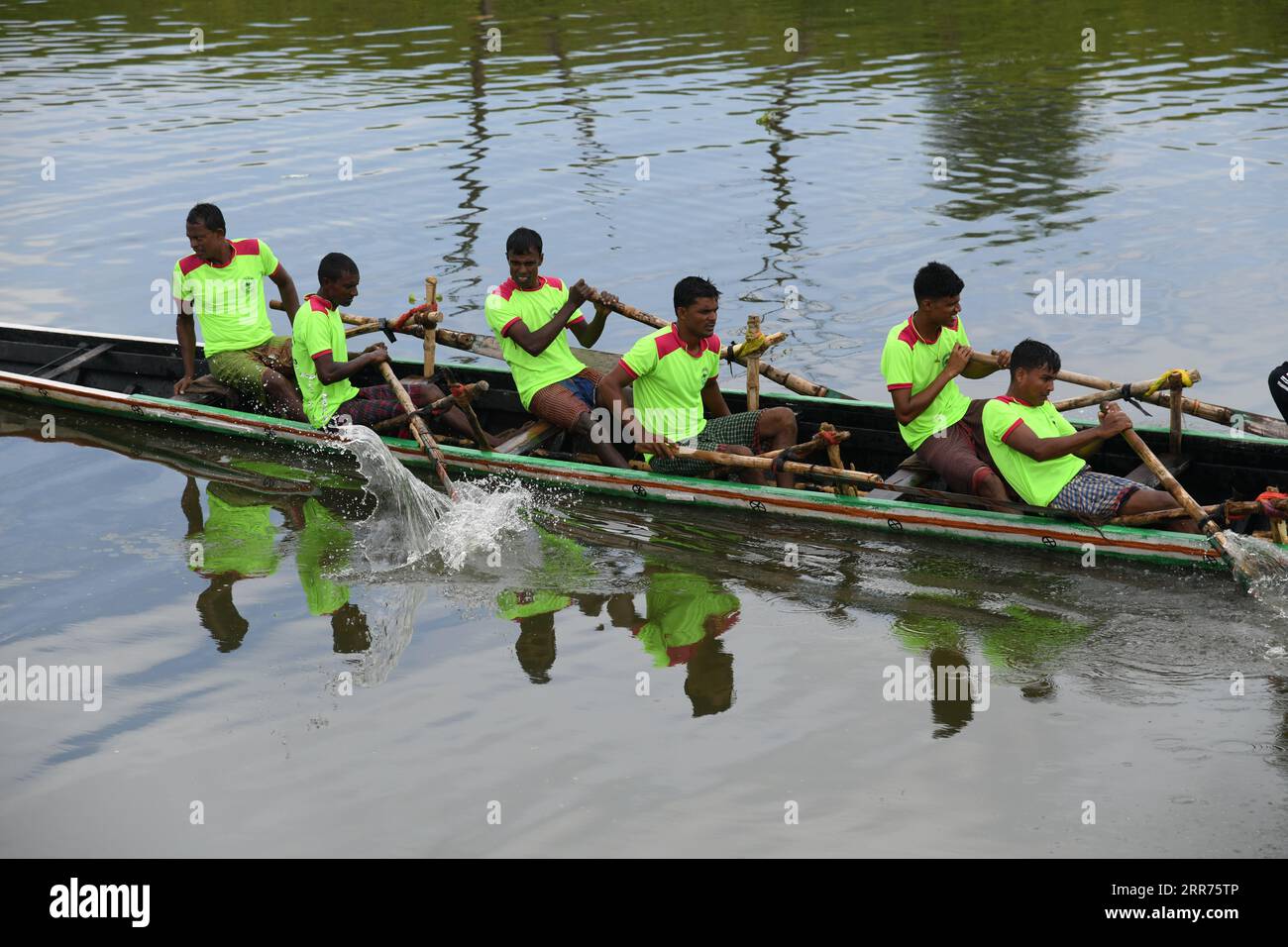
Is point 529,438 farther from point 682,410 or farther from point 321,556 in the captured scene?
point 321,556

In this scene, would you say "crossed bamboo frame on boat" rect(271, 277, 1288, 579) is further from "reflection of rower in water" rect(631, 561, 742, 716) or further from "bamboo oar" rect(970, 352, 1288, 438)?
"reflection of rower in water" rect(631, 561, 742, 716)

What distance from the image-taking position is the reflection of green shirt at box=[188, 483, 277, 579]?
9.30m

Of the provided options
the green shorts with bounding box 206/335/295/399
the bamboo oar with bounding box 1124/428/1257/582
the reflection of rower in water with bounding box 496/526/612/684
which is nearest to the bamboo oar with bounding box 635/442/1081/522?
the bamboo oar with bounding box 1124/428/1257/582

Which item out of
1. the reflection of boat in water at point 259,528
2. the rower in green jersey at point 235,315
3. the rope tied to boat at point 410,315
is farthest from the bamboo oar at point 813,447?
the rower in green jersey at point 235,315

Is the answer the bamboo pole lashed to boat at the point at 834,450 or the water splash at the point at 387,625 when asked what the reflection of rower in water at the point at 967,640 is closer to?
the bamboo pole lashed to boat at the point at 834,450

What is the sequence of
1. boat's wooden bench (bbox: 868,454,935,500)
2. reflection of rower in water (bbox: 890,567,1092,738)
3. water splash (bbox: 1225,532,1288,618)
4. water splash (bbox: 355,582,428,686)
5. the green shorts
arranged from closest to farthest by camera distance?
reflection of rower in water (bbox: 890,567,1092,738)
water splash (bbox: 1225,532,1288,618)
water splash (bbox: 355,582,428,686)
boat's wooden bench (bbox: 868,454,935,500)
the green shorts

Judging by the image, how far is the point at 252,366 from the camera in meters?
11.1

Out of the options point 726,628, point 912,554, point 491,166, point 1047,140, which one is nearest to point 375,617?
point 726,628

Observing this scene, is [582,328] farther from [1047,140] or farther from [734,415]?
[1047,140]

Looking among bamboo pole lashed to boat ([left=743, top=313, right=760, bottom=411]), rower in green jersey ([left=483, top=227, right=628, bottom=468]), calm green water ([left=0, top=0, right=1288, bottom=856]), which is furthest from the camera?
rower in green jersey ([left=483, top=227, right=628, bottom=468])

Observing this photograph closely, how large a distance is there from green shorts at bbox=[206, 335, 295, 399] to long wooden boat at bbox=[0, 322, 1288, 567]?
8.7 inches

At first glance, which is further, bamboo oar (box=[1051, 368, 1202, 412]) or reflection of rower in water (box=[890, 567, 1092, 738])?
bamboo oar (box=[1051, 368, 1202, 412])

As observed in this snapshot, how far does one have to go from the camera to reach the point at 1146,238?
1497 centimetres

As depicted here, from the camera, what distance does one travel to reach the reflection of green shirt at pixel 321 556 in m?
8.75
